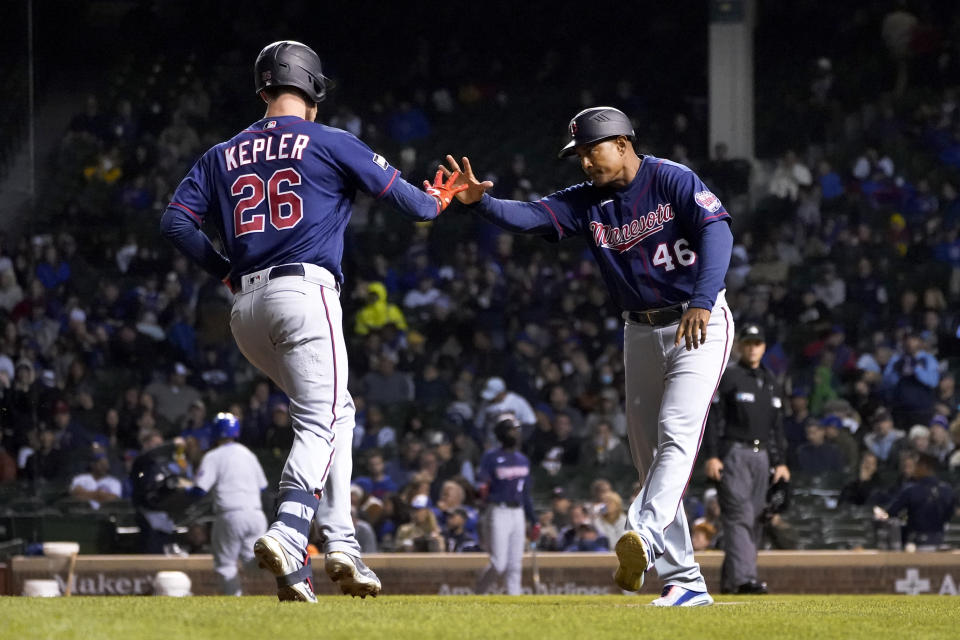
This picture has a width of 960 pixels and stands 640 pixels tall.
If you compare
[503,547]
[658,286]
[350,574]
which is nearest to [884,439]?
[503,547]

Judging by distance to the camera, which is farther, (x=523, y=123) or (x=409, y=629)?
(x=523, y=123)

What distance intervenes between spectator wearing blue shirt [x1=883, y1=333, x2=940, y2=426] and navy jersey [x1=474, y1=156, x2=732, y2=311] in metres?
9.61

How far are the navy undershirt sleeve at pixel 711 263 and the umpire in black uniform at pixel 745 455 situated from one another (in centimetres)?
380

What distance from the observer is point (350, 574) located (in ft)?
16.1

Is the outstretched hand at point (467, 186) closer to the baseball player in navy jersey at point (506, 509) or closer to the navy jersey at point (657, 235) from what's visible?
the navy jersey at point (657, 235)

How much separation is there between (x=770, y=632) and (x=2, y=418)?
27.8ft

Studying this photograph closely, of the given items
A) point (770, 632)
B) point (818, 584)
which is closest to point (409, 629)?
point (770, 632)

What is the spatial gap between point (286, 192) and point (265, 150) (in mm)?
193

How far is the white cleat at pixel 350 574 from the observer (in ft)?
16.0

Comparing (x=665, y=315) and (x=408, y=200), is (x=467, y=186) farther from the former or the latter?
(x=665, y=315)

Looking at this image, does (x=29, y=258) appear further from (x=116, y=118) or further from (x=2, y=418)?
(x=2, y=418)

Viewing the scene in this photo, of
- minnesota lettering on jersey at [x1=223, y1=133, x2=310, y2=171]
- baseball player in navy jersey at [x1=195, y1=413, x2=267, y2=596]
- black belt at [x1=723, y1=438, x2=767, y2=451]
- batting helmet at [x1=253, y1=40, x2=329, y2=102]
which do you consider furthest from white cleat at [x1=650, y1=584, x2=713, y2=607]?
baseball player in navy jersey at [x1=195, y1=413, x2=267, y2=596]

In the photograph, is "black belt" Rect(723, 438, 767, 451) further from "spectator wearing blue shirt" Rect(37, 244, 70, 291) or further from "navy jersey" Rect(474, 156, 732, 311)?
"spectator wearing blue shirt" Rect(37, 244, 70, 291)

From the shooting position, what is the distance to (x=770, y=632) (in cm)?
407
